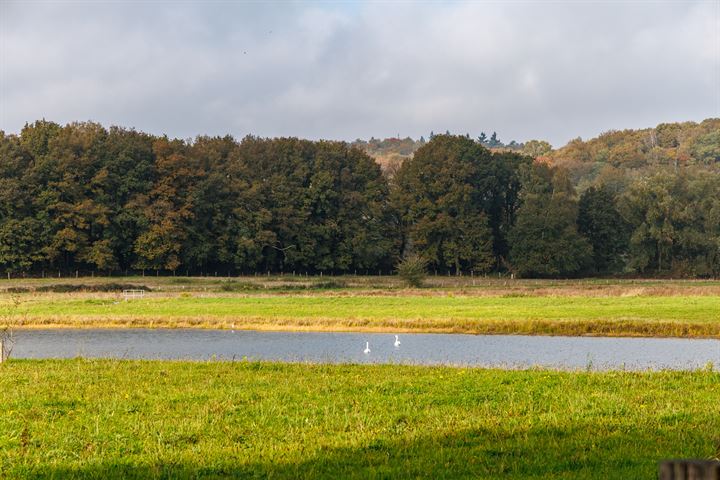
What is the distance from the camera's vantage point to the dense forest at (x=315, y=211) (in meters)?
88.8

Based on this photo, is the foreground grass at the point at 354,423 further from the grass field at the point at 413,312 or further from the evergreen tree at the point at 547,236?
the evergreen tree at the point at 547,236

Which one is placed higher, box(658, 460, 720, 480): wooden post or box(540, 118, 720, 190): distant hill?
box(540, 118, 720, 190): distant hill

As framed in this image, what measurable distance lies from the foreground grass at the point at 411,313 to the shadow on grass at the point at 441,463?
28827 mm

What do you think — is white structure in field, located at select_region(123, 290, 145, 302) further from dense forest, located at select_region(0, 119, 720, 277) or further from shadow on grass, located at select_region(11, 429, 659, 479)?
shadow on grass, located at select_region(11, 429, 659, 479)

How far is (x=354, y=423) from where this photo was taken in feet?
45.7

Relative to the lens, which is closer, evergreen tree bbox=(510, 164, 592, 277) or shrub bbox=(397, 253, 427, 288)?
shrub bbox=(397, 253, 427, 288)

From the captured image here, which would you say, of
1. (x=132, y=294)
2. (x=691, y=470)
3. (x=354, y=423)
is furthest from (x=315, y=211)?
(x=691, y=470)

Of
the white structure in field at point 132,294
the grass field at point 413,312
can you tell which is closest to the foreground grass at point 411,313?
the grass field at point 413,312

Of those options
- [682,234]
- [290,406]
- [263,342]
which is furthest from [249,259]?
[290,406]

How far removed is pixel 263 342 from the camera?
3762 centimetres

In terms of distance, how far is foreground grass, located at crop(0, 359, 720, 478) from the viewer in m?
11.2

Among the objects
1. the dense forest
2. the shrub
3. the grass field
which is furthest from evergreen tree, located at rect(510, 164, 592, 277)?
the grass field

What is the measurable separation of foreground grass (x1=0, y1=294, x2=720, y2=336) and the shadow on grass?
28.8 meters

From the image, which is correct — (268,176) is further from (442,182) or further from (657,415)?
(657,415)
